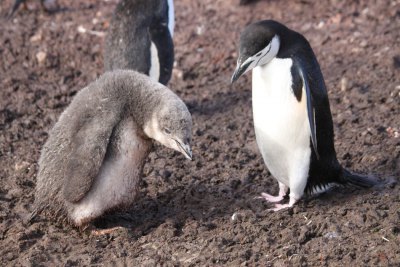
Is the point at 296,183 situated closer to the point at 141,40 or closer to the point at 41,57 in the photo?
the point at 141,40

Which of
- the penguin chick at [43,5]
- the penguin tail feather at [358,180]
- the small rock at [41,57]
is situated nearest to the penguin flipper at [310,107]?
the penguin tail feather at [358,180]

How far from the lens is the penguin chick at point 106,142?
4.29m

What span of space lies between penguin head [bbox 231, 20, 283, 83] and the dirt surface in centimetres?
90

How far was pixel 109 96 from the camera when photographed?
438cm

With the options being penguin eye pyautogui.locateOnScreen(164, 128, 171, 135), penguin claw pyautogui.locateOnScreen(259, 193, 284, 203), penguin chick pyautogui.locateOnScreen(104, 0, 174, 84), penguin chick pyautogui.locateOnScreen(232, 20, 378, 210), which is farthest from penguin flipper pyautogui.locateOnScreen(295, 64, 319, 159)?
penguin chick pyautogui.locateOnScreen(104, 0, 174, 84)

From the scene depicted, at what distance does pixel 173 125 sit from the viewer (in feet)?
13.9

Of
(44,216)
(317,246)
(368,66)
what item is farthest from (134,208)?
(368,66)

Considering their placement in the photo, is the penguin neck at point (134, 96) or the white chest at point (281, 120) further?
the white chest at point (281, 120)

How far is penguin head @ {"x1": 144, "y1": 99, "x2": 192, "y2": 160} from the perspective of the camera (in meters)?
4.23

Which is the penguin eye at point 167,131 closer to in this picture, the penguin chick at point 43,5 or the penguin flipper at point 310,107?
the penguin flipper at point 310,107

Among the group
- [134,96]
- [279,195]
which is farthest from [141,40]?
[134,96]

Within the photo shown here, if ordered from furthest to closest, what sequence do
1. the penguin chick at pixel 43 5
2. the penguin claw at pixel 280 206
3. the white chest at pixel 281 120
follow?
the penguin chick at pixel 43 5
the penguin claw at pixel 280 206
the white chest at pixel 281 120

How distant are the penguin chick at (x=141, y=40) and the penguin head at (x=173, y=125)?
232 cm

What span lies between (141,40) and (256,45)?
2368 mm
